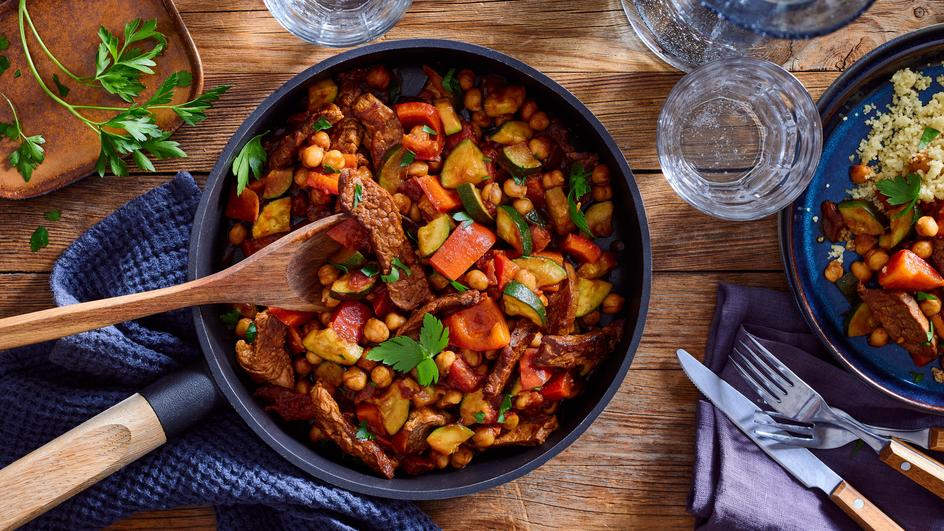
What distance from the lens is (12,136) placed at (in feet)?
9.50

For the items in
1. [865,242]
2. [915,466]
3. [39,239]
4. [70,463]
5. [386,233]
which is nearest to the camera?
[70,463]

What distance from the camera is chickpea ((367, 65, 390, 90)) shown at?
2828 millimetres

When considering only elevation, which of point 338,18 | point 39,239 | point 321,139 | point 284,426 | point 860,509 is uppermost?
point 338,18

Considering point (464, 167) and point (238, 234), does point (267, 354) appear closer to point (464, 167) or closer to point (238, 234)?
point (238, 234)

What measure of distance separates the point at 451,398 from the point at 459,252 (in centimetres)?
53

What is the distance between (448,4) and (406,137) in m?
0.61

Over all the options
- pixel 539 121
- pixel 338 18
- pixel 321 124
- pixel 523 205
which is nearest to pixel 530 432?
pixel 523 205

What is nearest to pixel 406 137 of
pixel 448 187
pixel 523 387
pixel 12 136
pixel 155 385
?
pixel 448 187

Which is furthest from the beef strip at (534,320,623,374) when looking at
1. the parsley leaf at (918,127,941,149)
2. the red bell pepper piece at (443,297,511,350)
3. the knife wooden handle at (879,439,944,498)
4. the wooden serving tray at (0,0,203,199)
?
the wooden serving tray at (0,0,203,199)

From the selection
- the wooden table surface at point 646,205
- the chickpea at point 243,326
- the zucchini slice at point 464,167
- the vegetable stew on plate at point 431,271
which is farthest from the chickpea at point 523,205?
the chickpea at point 243,326

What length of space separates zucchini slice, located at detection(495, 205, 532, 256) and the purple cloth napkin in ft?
2.69

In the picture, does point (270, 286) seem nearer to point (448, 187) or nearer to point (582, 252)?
point (448, 187)

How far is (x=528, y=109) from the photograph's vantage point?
285cm

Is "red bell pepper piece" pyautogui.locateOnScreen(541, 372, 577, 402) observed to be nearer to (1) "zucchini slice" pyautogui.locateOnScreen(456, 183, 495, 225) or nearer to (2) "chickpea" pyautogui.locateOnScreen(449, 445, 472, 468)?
(2) "chickpea" pyautogui.locateOnScreen(449, 445, 472, 468)
